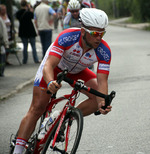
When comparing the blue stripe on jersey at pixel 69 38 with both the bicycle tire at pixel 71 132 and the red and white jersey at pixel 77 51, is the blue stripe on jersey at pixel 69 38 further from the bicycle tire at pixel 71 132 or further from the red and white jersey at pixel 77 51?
the bicycle tire at pixel 71 132

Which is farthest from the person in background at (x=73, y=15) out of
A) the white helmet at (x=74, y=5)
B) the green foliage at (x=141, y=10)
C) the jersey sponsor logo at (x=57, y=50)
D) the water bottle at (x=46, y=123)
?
the green foliage at (x=141, y=10)

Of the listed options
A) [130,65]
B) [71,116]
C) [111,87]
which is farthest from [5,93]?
[71,116]

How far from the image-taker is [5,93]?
10.7m

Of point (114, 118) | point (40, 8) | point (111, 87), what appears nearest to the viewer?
point (114, 118)

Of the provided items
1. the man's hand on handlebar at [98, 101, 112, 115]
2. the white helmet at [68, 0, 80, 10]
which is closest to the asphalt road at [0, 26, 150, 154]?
the man's hand on handlebar at [98, 101, 112, 115]

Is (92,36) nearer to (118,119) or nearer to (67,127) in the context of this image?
(67,127)

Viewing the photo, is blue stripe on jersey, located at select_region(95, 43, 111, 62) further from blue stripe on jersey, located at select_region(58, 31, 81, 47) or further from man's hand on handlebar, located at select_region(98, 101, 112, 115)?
man's hand on handlebar, located at select_region(98, 101, 112, 115)

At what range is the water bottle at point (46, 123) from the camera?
185 inches

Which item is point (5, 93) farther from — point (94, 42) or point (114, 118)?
point (94, 42)

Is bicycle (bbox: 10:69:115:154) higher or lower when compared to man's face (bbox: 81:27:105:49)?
lower

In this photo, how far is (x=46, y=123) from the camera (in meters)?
4.79

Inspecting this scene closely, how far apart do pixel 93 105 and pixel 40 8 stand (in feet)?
35.1

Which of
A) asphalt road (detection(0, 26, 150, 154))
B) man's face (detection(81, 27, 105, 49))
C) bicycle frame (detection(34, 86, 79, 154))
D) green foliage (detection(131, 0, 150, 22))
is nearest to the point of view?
bicycle frame (detection(34, 86, 79, 154))

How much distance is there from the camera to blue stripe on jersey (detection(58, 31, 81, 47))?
16.2 feet
